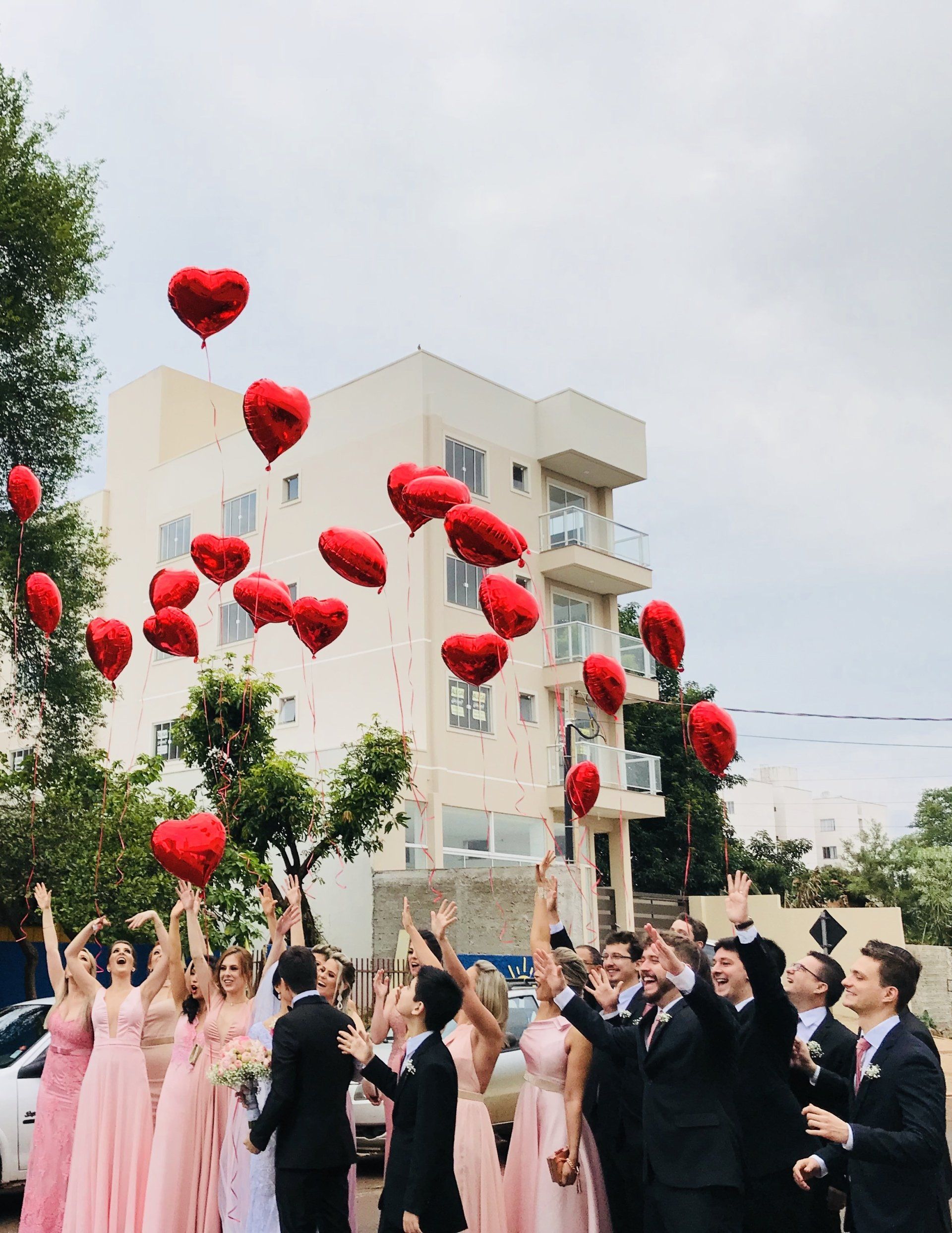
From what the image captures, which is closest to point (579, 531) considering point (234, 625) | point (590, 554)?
point (590, 554)

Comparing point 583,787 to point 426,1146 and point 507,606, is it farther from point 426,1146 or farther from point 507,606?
point 426,1146

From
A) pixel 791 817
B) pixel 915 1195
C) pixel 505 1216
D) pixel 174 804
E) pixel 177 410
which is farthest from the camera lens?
pixel 791 817

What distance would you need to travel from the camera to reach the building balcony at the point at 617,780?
29344 mm

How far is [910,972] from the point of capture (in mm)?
5621

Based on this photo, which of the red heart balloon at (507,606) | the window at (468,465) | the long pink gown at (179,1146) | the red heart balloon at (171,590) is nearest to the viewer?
the long pink gown at (179,1146)

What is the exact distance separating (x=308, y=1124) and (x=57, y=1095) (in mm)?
3107

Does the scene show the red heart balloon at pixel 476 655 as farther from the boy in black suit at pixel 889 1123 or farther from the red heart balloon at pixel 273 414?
the boy in black suit at pixel 889 1123

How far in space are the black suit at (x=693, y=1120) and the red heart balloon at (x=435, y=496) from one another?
5.27m

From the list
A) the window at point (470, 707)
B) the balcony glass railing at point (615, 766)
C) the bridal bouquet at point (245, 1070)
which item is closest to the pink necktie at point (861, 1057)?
the bridal bouquet at point (245, 1070)

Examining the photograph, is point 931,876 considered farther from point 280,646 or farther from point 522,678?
point 280,646

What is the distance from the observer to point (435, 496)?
10.5 metres

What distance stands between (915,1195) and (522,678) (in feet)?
79.9

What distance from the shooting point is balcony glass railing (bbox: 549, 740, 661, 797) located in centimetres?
2922

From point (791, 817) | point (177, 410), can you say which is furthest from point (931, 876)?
point (791, 817)
